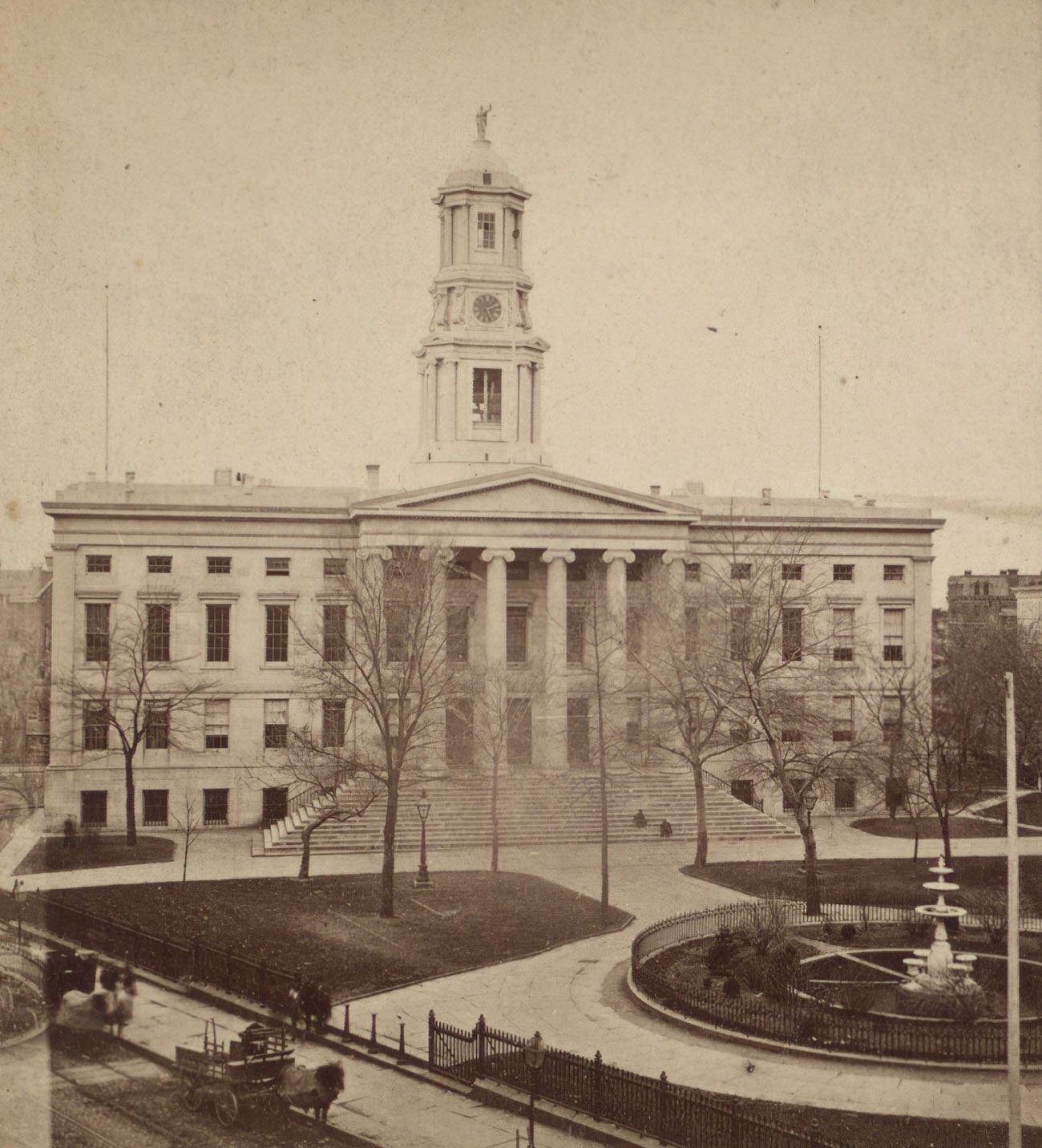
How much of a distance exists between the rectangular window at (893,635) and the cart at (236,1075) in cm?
4182

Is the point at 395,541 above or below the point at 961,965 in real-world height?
above

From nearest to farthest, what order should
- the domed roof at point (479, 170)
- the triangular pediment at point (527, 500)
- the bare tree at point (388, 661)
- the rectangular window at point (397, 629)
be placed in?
1. the bare tree at point (388, 661)
2. the rectangular window at point (397, 629)
3. the triangular pediment at point (527, 500)
4. the domed roof at point (479, 170)

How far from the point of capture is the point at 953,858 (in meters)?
45.4

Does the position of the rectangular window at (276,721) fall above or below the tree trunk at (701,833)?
above

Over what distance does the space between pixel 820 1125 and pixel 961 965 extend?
670 cm

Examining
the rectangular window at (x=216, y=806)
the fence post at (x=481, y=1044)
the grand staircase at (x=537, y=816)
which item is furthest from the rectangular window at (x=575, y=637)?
the fence post at (x=481, y=1044)

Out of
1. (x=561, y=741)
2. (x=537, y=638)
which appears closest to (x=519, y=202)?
(x=537, y=638)

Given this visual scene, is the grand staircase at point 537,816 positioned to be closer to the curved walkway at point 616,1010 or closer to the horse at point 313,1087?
the curved walkway at point 616,1010

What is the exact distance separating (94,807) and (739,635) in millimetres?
25437

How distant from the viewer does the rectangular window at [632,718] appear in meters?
53.7

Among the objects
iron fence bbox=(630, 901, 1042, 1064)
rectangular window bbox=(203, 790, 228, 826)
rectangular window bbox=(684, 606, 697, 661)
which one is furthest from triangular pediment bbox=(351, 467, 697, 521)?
iron fence bbox=(630, 901, 1042, 1064)

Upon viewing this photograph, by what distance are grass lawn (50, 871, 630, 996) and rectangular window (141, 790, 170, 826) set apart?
13790 mm

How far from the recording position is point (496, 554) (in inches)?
2125

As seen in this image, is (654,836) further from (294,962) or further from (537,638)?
(294,962)
